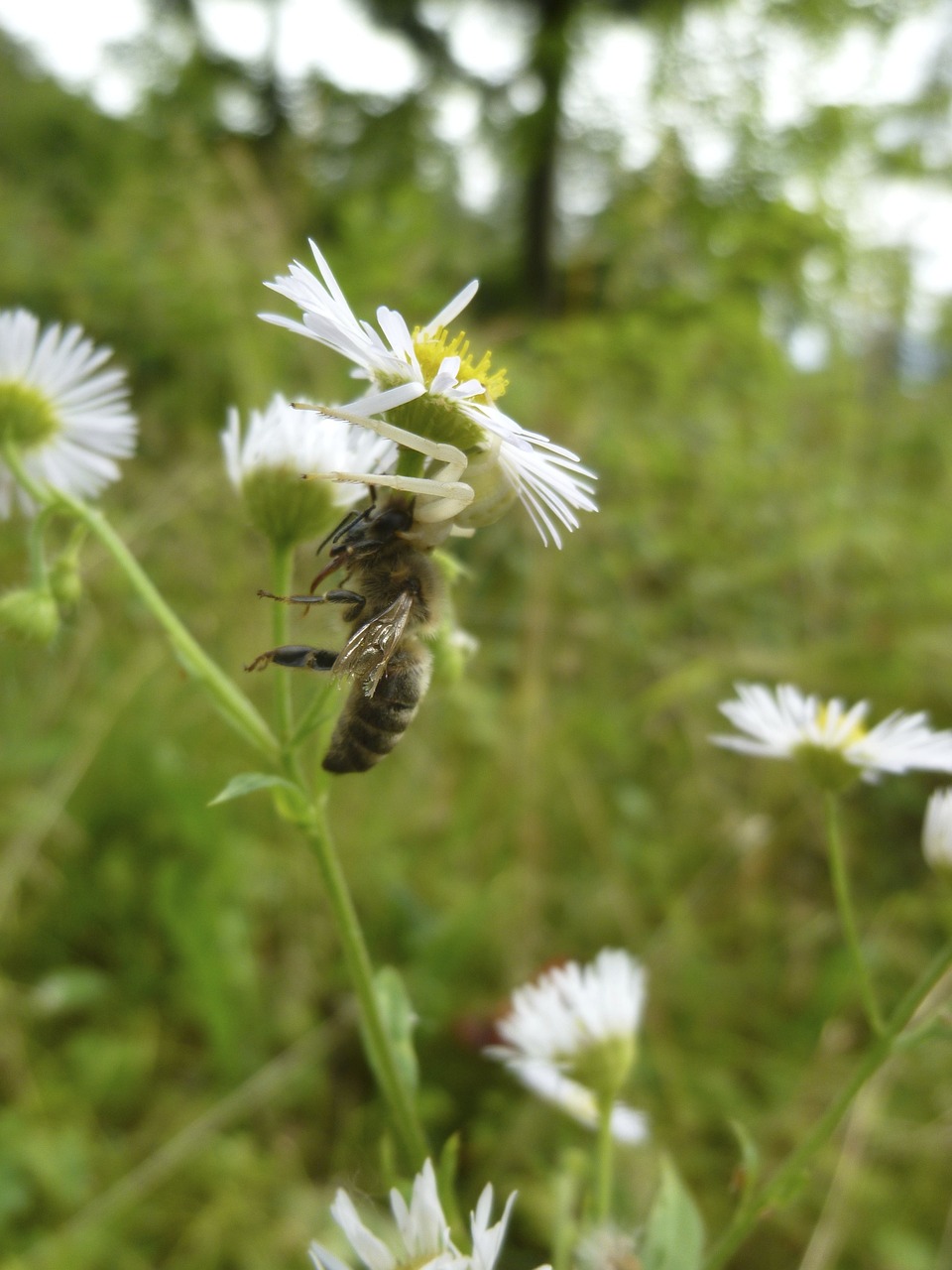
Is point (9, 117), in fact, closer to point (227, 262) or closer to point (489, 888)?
point (227, 262)

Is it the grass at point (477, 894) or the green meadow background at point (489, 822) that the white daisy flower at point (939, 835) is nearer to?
the green meadow background at point (489, 822)

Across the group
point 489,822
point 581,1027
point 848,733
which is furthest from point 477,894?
point 848,733

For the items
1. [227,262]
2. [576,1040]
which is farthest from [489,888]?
[227,262]

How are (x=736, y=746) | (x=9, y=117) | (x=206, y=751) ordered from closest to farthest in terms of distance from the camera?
(x=736, y=746)
(x=206, y=751)
(x=9, y=117)

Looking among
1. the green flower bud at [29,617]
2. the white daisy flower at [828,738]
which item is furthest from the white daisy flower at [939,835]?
the green flower bud at [29,617]

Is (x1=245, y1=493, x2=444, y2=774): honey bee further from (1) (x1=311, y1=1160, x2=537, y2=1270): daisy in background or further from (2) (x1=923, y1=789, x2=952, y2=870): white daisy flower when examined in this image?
(2) (x1=923, y1=789, x2=952, y2=870): white daisy flower

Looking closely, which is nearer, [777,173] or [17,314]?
[17,314]
